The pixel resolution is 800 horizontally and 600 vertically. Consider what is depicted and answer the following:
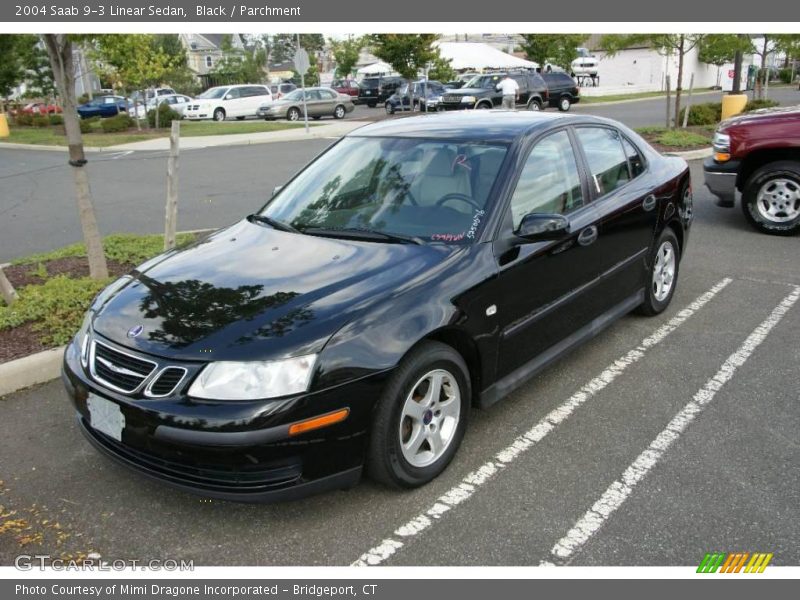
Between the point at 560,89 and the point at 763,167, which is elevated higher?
the point at 560,89

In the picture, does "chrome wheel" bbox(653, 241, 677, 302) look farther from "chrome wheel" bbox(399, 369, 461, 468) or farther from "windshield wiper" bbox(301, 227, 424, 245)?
"chrome wheel" bbox(399, 369, 461, 468)

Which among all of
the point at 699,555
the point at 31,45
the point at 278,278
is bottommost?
the point at 699,555

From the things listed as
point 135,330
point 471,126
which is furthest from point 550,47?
point 135,330

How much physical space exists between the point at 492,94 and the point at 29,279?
72.9 feet

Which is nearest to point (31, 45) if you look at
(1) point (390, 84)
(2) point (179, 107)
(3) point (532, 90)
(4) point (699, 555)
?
(2) point (179, 107)

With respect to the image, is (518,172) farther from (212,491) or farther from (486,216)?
(212,491)

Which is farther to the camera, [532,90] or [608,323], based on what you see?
[532,90]

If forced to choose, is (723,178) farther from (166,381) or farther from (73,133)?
(166,381)

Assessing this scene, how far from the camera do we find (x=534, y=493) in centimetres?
325

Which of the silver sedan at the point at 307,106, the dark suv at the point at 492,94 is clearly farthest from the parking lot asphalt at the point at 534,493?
the silver sedan at the point at 307,106

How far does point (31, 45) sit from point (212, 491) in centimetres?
3151

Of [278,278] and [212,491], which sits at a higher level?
[278,278]

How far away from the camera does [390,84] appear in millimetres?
38344

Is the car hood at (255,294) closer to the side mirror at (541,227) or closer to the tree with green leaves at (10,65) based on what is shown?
the side mirror at (541,227)
